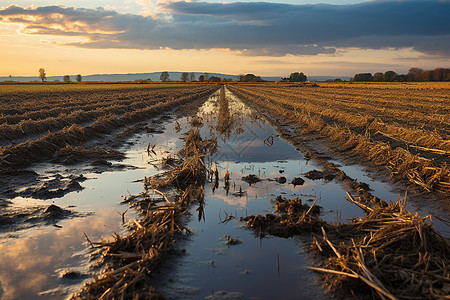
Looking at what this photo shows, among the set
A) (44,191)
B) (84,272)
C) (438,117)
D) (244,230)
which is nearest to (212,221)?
(244,230)

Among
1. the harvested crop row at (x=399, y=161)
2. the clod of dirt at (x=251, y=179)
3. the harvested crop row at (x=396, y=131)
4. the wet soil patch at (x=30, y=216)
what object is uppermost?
the harvested crop row at (x=396, y=131)

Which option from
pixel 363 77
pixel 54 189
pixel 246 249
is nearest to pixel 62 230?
pixel 54 189

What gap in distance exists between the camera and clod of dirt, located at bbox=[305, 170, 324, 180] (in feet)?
26.0

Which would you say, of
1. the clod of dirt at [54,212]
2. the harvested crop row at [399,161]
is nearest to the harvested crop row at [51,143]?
the clod of dirt at [54,212]

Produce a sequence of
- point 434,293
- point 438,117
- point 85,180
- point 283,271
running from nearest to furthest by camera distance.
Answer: point 434,293 → point 283,271 → point 85,180 → point 438,117

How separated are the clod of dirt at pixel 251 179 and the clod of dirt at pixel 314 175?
1268mm

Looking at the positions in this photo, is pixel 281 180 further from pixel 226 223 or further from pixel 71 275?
pixel 71 275

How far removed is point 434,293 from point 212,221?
3.17 m

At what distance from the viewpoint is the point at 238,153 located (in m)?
10.8

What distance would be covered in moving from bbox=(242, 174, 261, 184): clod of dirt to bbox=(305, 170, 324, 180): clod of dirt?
4.16 feet

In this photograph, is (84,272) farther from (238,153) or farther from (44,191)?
(238,153)

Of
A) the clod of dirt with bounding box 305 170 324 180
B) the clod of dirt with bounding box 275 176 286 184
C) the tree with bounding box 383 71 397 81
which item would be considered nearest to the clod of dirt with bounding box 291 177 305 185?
the clod of dirt with bounding box 275 176 286 184

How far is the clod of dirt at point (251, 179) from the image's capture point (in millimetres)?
7594

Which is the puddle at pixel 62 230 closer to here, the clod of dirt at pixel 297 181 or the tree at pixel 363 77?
the clod of dirt at pixel 297 181
